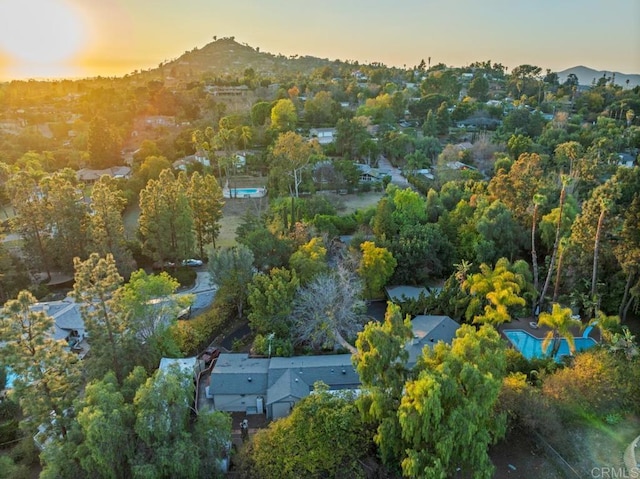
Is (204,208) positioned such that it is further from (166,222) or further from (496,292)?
(496,292)

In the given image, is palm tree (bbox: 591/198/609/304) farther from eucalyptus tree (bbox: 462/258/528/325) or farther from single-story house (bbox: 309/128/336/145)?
single-story house (bbox: 309/128/336/145)

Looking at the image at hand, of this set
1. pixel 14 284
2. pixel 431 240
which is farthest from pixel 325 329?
pixel 14 284

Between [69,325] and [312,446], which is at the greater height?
[312,446]

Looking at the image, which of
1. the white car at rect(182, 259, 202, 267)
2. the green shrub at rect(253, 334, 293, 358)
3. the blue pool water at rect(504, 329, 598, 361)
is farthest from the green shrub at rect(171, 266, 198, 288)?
the blue pool water at rect(504, 329, 598, 361)

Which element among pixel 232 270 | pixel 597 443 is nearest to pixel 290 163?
pixel 232 270

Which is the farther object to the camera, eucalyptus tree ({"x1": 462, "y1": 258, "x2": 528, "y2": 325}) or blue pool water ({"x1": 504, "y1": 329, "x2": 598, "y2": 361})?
blue pool water ({"x1": 504, "y1": 329, "x2": 598, "y2": 361})

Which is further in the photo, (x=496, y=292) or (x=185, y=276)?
(x=185, y=276)
